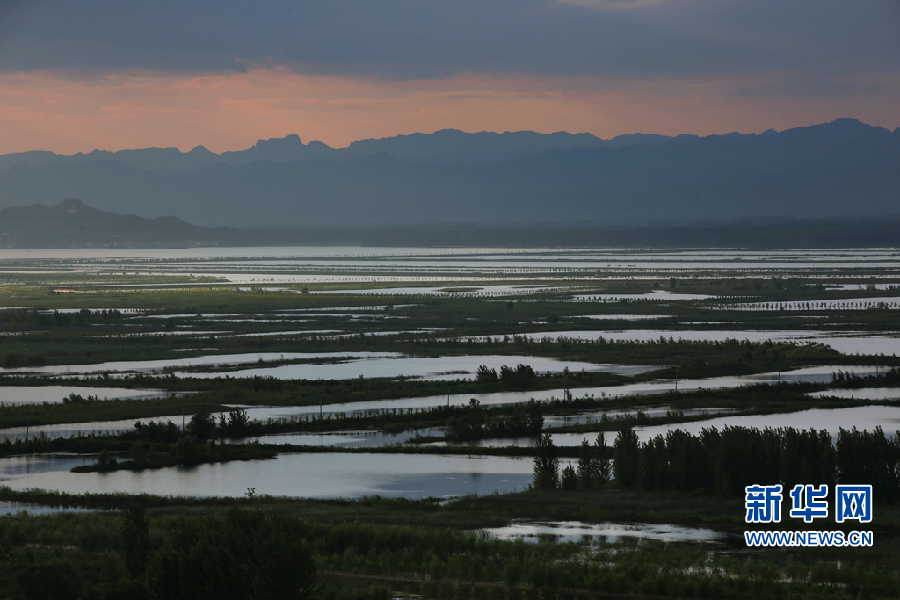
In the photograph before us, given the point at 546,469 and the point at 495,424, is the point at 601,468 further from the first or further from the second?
the point at 495,424

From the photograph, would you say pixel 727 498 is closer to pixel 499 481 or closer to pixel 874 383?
pixel 499 481

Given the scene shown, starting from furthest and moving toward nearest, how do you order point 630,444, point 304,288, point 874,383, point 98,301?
point 304,288, point 98,301, point 874,383, point 630,444

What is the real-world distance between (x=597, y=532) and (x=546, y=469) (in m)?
6.01

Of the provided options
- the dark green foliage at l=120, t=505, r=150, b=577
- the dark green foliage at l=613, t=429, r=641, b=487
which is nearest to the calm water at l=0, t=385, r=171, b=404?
the dark green foliage at l=613, t=429, r=641, b=487

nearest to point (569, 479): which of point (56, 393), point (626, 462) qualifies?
point (626, 462)

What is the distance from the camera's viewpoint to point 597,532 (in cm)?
2523

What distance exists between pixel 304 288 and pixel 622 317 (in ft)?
133

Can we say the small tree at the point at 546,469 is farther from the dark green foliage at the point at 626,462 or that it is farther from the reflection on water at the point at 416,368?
the reflection on water at the point at 416,368

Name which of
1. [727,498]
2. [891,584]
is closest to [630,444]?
[727,498]

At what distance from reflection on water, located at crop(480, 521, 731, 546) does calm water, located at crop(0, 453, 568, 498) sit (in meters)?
5.43

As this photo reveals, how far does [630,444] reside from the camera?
32.0 metres

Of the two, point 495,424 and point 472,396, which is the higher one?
point 472,396

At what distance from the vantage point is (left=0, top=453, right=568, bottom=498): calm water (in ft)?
105

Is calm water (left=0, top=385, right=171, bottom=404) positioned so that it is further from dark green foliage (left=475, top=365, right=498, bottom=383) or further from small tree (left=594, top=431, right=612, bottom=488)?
small tree (left=594, top=431, right=612, bottom=488)
